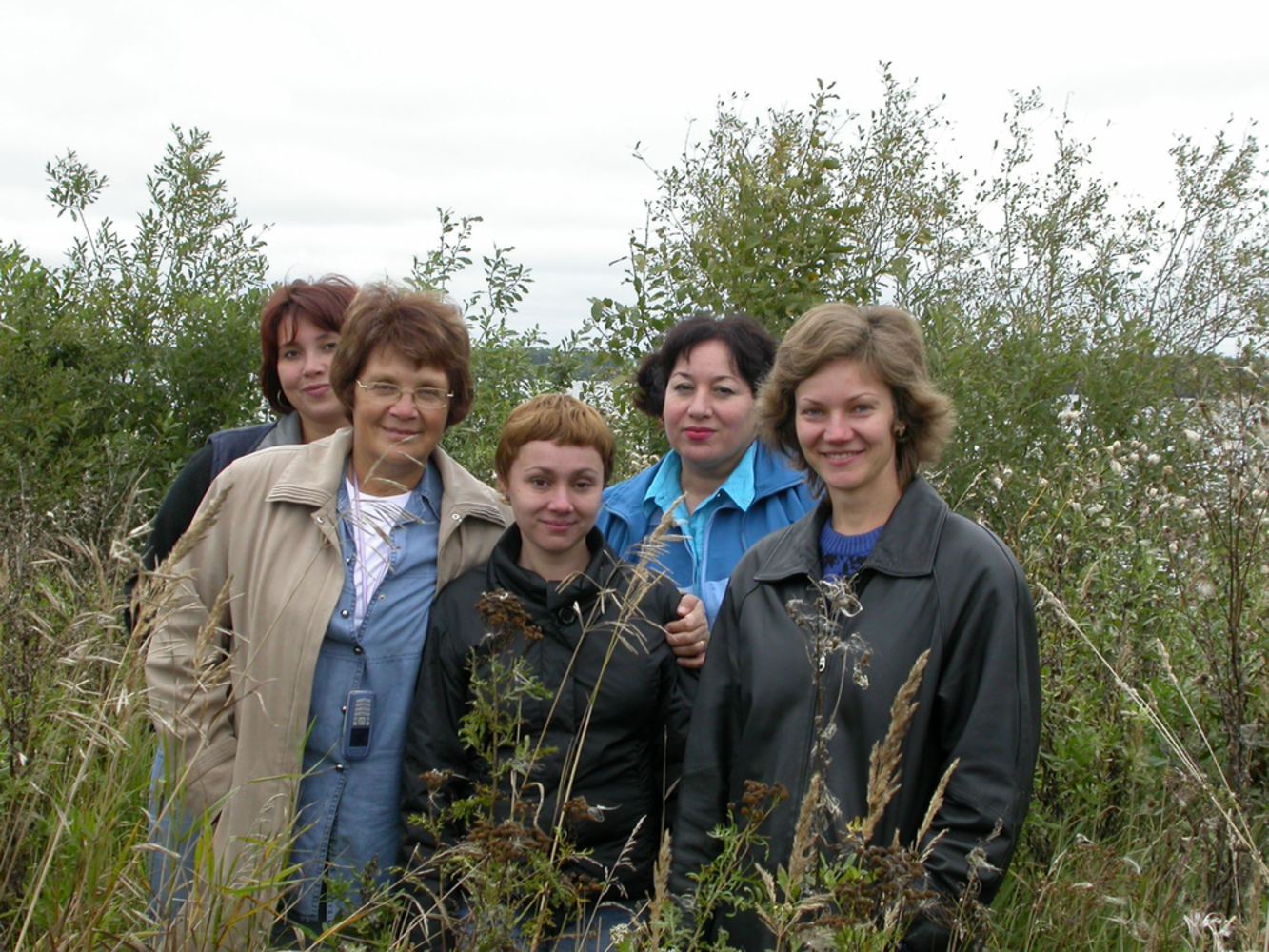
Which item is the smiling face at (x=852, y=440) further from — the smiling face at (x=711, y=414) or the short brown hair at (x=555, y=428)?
the smiling face at (x=711, y=414)

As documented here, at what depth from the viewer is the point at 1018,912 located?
3.57 metres

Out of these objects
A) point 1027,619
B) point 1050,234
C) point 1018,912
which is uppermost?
point 1050,234

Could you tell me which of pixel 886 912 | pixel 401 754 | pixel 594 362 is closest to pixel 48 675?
pixel 401 754

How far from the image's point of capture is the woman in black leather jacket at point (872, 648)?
106 inches

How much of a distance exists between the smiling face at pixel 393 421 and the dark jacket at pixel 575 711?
396mm

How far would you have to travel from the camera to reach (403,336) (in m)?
3.50

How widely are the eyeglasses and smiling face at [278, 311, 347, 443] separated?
958 mm

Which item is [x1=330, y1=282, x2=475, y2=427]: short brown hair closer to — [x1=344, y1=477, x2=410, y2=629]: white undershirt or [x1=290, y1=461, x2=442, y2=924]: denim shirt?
[x1=344, y1=477, x2=410, y2=629]: white undershirt

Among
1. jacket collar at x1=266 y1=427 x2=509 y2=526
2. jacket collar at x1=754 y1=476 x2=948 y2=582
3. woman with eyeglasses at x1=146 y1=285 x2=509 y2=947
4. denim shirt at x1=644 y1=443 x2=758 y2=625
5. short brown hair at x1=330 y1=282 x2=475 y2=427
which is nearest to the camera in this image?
jacket collar at x1=754 y1=476 x2=948 y2=582

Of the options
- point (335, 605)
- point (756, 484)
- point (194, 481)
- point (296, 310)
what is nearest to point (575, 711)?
point (335, 605)

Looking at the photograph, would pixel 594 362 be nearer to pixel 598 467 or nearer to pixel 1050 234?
pixel 598 467

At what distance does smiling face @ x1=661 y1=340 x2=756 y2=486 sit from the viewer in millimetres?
3994

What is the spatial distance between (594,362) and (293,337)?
219cm

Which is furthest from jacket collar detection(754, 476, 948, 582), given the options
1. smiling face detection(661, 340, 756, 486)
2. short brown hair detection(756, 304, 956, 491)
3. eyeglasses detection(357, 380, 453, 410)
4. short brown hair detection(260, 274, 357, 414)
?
short brown hair detection(260, 274, 357, 414)
